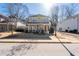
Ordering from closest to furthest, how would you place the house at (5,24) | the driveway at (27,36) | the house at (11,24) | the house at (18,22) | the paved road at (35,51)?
the paved road at (35,51) → the house at (18,22) → the house at (11,24) → the driveway at (27,36) → the house at (5,24)

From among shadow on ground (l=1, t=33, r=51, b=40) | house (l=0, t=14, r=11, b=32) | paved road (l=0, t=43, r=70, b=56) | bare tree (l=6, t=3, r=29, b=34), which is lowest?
paved road (l=0, t=43, r=70, b=56)

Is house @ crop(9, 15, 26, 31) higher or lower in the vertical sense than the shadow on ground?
higher

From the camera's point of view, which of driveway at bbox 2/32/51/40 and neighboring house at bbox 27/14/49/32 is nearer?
neighboring house at bbox 27/14/49/32

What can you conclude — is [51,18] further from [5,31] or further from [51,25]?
[5,31]

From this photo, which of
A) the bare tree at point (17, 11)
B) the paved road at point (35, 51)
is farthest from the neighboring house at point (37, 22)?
the paved road at point (35, 51)

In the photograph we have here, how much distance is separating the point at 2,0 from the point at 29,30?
20.8 feet

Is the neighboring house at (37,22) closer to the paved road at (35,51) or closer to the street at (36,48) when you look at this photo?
the street at (36,48)

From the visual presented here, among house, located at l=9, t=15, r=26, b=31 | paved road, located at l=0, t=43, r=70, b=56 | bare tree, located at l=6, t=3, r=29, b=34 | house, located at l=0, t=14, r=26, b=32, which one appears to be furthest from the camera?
house, located at l=0, t=14, r=26, b=32

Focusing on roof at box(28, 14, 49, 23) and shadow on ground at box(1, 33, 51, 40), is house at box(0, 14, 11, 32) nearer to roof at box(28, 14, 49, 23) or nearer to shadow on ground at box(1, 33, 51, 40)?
shadow on ground at box(1, 33, 51, 40)

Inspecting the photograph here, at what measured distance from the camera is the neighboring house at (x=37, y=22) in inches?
511

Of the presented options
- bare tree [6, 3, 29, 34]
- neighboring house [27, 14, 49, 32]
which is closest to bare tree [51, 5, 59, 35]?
neighboring house [27, 14, 49, 32]

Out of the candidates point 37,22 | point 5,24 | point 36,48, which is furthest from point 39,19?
point 36,48

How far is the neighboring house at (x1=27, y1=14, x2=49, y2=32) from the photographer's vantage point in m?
13.0

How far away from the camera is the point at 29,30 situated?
13500 millimetres
